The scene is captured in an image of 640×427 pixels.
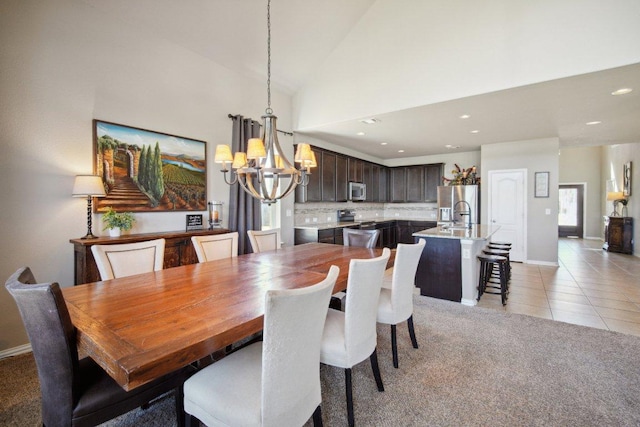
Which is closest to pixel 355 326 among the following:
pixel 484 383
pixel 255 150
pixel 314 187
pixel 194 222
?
pixel 484 383

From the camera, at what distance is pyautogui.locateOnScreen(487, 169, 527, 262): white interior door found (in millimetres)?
5965

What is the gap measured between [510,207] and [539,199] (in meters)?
0.51

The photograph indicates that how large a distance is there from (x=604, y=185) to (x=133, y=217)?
13.0 meters

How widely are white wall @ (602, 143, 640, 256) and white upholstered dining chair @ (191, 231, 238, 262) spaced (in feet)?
29.3

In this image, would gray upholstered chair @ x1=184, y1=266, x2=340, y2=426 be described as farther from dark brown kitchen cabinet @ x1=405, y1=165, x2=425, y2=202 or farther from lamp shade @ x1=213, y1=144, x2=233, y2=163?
dark brown kitchen cabinet @ x1=405, y1=165, x2=425, y2=202

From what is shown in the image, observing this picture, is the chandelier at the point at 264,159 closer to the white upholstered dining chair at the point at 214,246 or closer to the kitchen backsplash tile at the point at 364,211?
the white upholstered dining chair at the point at 214,246

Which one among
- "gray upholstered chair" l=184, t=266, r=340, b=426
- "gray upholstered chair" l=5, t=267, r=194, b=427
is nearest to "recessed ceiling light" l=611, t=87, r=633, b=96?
"gray upholstered chair" l=184, t=266, r=340, b=426

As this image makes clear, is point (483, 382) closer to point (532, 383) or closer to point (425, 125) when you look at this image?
point (532, 383)

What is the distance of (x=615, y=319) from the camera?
310 centimetres

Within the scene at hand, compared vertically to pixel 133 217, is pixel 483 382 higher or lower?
A: lower

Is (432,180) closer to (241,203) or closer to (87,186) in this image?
(241,203)

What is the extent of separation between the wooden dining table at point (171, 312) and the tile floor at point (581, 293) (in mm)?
2841

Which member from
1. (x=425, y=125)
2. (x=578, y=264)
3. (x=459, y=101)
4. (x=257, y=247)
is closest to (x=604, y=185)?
(x=578, y=264)

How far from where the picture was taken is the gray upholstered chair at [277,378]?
3.48 feet
